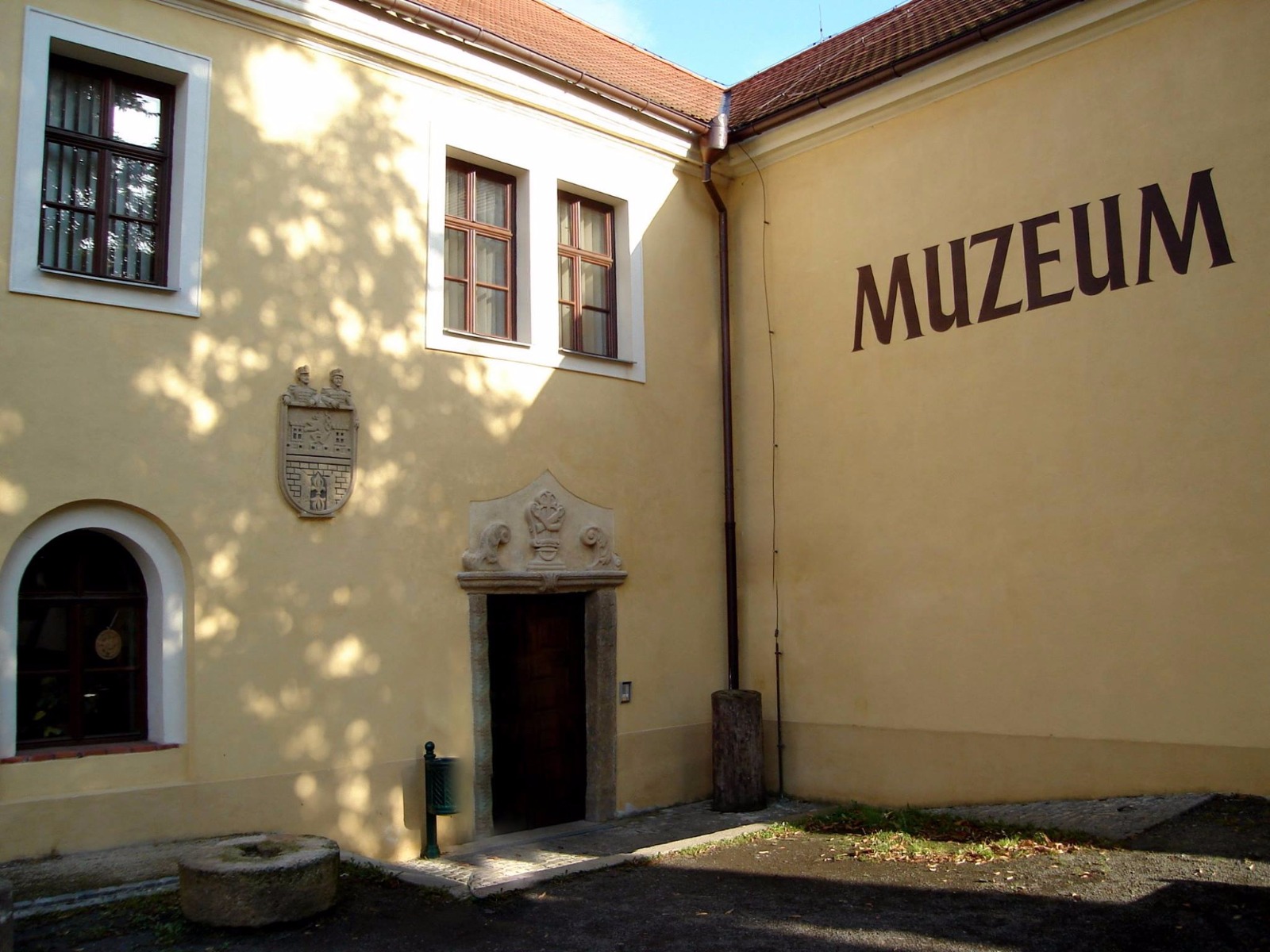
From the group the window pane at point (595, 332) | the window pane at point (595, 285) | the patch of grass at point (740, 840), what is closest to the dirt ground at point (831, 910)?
the patch of grass at point (740, 840)

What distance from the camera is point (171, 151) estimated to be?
7.68m

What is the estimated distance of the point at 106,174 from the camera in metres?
7.42

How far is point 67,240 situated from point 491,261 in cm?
341

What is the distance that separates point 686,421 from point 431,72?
12.7 feet

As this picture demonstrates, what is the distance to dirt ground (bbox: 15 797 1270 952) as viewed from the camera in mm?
5758

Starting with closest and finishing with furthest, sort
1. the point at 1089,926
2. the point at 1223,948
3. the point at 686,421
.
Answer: the point at 1223,948
the point at 1089,926
the point at 686,421

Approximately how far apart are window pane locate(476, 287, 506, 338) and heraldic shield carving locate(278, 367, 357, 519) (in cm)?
163

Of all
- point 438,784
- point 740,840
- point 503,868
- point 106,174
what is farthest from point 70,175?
point 740,840

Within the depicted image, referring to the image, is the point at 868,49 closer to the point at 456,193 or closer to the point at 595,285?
the point at 595,285

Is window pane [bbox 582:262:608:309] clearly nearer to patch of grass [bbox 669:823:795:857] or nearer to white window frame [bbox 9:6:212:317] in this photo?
white window frame [bbox 9:6:212:317]

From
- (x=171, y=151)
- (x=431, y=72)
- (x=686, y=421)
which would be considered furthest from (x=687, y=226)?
(x=171, y=151)

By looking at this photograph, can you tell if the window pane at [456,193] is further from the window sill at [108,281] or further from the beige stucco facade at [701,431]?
the window sill at [108,281]

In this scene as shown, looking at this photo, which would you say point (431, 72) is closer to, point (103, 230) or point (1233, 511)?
point (103, 230)

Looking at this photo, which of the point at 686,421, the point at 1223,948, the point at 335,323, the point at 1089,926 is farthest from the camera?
the point at 686,421
